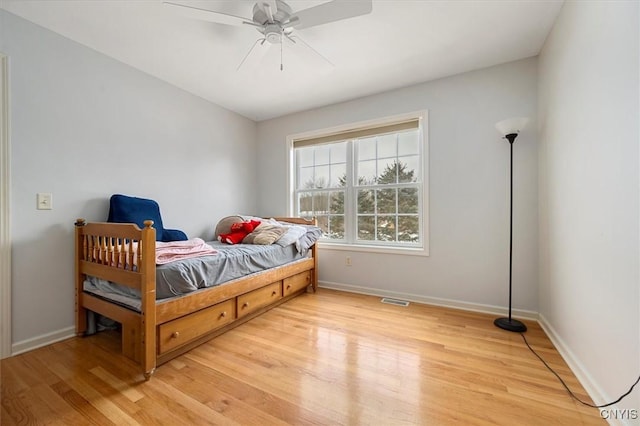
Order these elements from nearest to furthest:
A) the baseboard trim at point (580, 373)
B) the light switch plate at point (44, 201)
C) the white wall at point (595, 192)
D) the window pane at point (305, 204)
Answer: the white wall at point (595, 192)
the baseboard trim at point (580, 373)
the light switch plate at point (44, 201)
the window pane at point (305, 204)

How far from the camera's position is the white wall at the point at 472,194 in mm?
2293

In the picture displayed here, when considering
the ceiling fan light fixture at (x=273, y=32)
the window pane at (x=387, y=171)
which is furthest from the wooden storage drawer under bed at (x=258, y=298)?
the ceiling fan light fixture at (x=273, y=32)

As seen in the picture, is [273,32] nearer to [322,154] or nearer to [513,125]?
[322,154]

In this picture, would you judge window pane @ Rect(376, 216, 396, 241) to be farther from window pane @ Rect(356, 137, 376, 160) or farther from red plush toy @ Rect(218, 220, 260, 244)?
red plush toy @ Rect(218, 220, 260, 244)

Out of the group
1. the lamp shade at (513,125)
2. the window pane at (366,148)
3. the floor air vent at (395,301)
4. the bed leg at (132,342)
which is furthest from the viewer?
the window pane at (366,148)

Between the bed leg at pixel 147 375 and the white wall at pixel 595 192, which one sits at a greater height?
the white wall at pixel 595 192

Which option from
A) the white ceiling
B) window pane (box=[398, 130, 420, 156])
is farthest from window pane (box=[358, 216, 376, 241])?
the white ceiling

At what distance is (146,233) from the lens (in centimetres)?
146

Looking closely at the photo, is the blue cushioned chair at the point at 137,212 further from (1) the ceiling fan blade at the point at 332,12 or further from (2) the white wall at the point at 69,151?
(1) the ceiling fan blade at the point at 332,12

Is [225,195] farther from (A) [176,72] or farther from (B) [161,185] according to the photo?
(A) [176,72]

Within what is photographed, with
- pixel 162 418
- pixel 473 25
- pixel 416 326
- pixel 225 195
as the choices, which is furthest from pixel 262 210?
pixel 473 25

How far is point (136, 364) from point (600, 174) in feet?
9.36

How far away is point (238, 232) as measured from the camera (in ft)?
9.27

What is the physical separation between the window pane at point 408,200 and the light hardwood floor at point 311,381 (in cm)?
126
